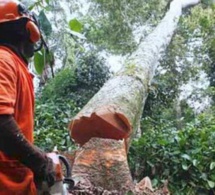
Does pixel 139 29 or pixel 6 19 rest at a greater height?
pixel 6 19

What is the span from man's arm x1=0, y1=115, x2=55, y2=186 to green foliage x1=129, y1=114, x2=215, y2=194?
354cm

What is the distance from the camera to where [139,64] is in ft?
20.4

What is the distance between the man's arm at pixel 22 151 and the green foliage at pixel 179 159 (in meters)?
3.54

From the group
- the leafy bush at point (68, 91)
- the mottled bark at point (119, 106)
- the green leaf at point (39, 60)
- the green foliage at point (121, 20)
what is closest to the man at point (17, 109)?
the green leaf at point (39, 60)

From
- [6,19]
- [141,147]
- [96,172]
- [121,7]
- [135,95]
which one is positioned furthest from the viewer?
[121,7]

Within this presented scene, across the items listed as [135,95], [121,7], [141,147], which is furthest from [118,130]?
[121,7]

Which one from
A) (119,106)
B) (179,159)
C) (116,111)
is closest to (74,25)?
(116,111)

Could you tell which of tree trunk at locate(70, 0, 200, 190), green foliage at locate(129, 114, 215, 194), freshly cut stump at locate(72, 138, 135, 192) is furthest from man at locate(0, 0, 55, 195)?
green foliage at locate(129, 114, 215, 194)

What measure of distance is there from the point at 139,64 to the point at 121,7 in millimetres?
9014

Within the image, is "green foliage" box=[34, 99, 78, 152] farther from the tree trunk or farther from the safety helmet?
the safety helmet

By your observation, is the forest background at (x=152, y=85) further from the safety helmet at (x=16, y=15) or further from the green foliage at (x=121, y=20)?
the safety helmet at (x=16, y=15)

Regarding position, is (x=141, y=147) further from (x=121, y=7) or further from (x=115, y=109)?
(x=121, y=7)

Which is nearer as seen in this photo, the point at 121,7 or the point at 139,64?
the point at 139,64

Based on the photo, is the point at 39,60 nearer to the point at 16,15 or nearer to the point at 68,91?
the point at 16,15
